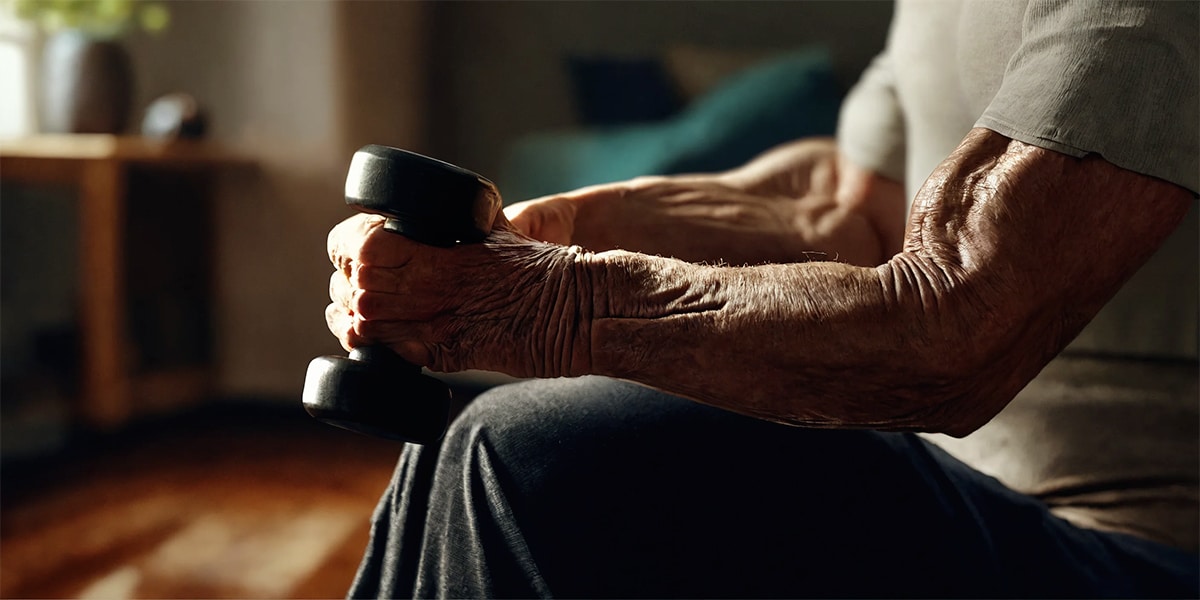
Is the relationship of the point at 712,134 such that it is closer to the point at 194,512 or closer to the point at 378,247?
the point at 194,512

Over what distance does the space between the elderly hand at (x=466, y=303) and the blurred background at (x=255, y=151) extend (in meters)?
1.25

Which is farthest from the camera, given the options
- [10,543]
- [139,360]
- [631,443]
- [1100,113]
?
[139,360]

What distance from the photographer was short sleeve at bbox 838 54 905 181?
822 mm

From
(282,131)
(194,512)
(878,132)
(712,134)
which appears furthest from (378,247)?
(282,131)

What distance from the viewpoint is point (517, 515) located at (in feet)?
1.72

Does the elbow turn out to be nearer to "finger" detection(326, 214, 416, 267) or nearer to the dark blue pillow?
"finger" detection(326, 214, 416, 267)

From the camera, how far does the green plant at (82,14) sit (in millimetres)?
2045

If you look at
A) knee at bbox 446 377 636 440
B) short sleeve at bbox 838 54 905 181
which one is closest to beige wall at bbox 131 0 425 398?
short sleeve at bbox 838 54 905 181

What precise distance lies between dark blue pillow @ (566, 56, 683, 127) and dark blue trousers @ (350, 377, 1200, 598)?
1817mm

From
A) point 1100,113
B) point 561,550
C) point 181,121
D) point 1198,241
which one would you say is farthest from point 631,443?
point 181,121

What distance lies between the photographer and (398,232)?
0.45 meters

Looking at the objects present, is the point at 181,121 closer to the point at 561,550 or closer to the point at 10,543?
the point at 10,543

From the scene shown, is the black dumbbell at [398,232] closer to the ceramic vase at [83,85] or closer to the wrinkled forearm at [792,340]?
the wrinkled forearm at [792,340]

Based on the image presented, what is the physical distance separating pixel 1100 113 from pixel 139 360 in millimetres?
2444
